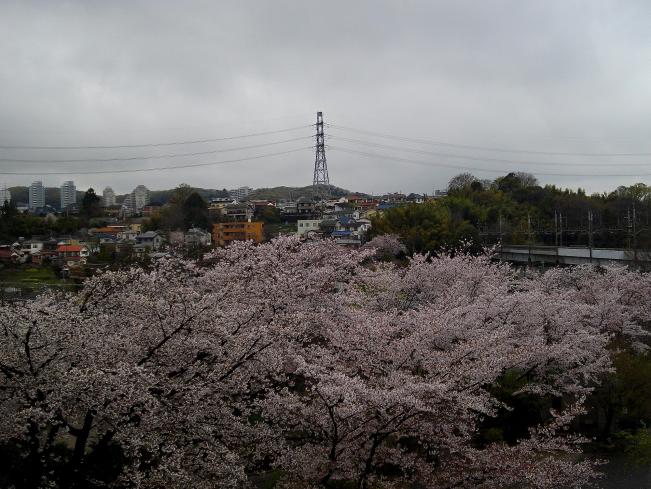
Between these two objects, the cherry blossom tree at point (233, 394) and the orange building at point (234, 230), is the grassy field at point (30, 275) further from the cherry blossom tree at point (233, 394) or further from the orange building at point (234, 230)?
the cherry blossom tree at point (233, 394)

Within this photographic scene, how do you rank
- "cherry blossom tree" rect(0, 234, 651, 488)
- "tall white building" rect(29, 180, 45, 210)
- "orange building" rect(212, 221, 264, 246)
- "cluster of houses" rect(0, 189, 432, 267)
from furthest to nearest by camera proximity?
"tall white building" rect(29, 180, 45, 210) < "orange building" rect(212, 221, 264, 246) < "cluster of houses" rect(0, 189, 432, 267) < "cherry blossom tree" rect(0, 234, 651, 488)

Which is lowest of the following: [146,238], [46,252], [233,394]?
[233,394]

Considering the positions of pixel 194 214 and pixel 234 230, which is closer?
pixel 234 230

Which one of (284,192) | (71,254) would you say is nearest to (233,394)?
(71,254)

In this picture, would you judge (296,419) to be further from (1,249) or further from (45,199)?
(45,199)

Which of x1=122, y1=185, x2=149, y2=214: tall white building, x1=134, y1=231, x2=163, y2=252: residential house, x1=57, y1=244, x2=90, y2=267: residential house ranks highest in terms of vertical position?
x1=122, y1=185, x2=149, y2=214: tall white building

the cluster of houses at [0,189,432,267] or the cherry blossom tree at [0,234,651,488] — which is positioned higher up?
the cluster of houses at [0,189,432,267]

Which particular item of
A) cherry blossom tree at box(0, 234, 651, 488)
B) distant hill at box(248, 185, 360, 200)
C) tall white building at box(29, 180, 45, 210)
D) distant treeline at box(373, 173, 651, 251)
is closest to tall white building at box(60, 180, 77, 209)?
tall white building at box(29, 180, 45, 210)

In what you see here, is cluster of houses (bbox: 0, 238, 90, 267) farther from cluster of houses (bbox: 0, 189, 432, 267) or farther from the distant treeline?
the distant treeline

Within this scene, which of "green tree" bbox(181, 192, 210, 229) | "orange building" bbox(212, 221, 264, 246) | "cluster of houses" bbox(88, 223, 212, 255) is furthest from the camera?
"green tree" bbox(181, 192, 210, 229)

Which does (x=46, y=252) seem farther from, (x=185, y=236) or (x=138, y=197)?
(x=138, y=197)

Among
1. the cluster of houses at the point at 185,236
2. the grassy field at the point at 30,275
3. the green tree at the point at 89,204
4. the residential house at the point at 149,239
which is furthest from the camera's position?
the green tree at the point at 89,204

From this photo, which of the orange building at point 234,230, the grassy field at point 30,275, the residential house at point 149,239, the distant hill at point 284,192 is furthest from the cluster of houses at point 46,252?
the distant hill at point 284,192

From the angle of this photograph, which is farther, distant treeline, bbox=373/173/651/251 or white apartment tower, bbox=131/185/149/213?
white apartment tower, bbox=131/185/149/213
